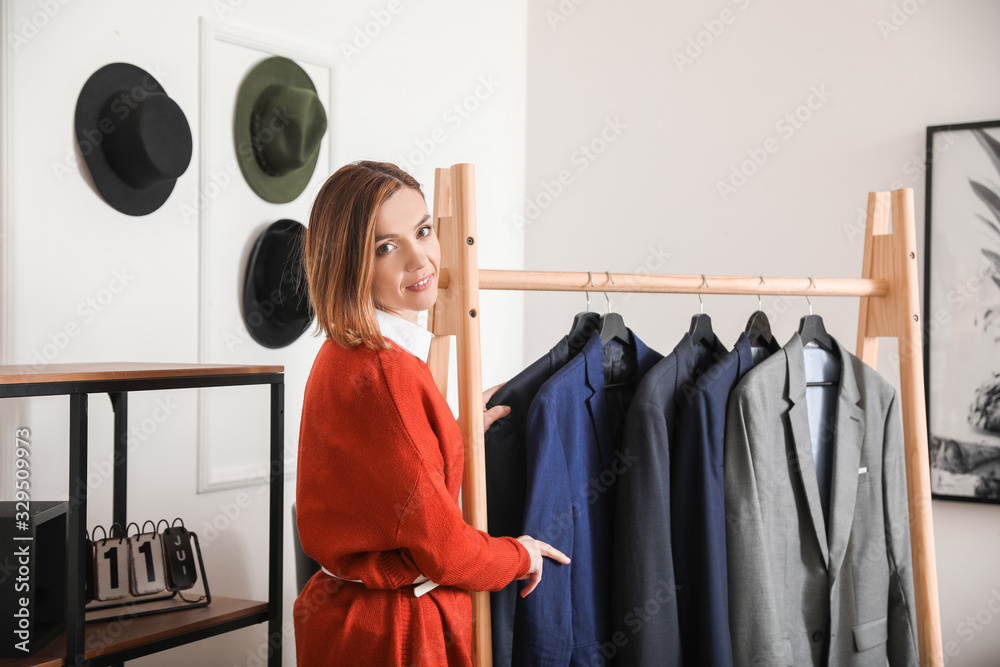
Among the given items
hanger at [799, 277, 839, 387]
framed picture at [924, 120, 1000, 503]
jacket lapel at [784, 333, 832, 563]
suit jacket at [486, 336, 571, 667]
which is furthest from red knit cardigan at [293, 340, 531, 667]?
framed picture at [924, 120, 1000, 503]

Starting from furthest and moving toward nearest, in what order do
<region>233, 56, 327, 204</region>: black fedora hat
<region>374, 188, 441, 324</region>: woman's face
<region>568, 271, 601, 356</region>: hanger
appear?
<region>233, 56, 327, 204</region>: black fedora hat → <region>568, 271, 601, 356</region>: hanger → <region>374, 188, 441, 324</region>: woman's face

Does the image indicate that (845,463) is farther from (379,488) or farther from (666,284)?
(379,488)

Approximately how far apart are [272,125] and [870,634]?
2.19 m

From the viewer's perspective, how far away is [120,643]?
155 cm

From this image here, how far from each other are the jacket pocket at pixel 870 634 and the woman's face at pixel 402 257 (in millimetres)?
1274

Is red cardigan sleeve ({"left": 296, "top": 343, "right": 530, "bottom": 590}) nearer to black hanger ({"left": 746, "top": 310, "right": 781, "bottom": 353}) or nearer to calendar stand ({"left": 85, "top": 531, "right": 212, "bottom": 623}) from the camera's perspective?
calendar stand ({"left": 85, "top": 531, "right": 212, "bottom": 623})

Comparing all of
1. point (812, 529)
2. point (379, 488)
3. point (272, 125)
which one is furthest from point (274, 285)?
point (812, 529)

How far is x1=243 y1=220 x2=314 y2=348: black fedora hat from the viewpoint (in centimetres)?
256

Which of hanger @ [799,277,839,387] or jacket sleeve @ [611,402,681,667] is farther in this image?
hanger @ [799,277,839,387]

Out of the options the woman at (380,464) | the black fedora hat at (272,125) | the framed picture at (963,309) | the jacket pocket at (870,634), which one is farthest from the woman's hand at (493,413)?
the framed picture at (963,309)

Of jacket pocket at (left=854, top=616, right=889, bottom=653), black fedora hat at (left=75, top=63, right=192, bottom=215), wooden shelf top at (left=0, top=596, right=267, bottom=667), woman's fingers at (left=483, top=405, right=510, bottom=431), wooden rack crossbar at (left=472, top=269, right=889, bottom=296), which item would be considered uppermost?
black fedora hat at (left=75, top=63, right=192, bottom=215)

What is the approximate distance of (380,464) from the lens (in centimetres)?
129

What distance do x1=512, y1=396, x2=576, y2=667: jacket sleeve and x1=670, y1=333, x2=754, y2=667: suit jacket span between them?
0.28 metres

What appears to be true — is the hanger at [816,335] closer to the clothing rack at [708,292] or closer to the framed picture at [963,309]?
the clothing rack at [708,292]
